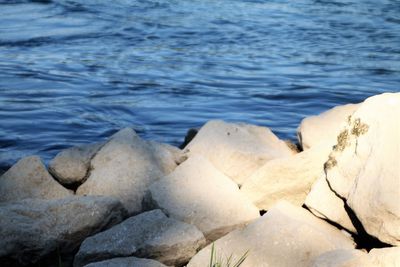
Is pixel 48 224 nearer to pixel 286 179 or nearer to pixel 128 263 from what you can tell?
pixel 128 263

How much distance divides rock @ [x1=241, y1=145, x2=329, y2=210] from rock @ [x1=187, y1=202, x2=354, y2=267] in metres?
0.32

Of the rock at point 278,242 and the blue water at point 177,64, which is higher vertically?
the rock at point 278,242

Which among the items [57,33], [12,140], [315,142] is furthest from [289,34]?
[315,142]

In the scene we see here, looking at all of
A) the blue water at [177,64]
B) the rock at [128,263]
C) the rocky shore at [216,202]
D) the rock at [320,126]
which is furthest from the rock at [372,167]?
the blue water at [177,64]

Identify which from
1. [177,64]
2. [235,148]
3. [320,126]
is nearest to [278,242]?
[235,148]

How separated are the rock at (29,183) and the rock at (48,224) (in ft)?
0.81

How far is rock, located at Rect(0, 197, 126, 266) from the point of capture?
2.97 m

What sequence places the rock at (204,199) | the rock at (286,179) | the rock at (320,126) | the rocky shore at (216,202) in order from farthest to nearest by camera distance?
the rock at (320,126) < the rock at (286,179) < the rock at (204,199) < the rocky shore at (216,202)

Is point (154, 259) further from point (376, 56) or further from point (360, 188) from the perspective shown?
point (376, 56)

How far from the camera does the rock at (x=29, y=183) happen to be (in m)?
3.43

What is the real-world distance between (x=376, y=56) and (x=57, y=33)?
3.48 m

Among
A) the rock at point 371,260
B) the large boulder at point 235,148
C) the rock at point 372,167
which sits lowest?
the large boulder at point 235,148

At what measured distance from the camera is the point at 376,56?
25.8 feet

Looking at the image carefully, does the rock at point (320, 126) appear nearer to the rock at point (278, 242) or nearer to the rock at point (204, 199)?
the rock at point (204, 199)
